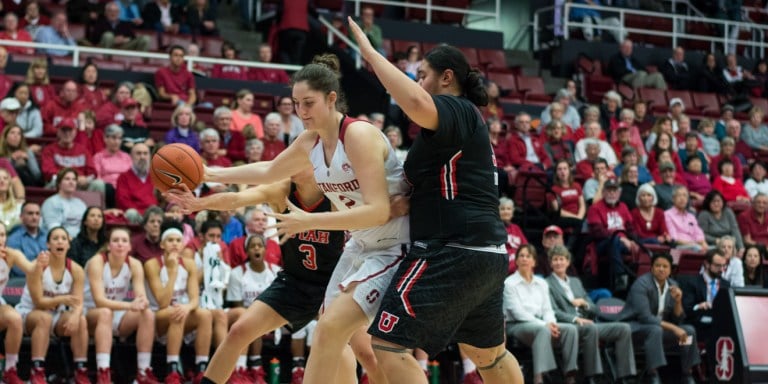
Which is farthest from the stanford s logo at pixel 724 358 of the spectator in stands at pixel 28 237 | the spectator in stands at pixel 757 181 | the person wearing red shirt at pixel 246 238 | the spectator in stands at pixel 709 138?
the spectator in stands at pixel 709 138

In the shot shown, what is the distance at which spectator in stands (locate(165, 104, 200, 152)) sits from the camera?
37.8ft

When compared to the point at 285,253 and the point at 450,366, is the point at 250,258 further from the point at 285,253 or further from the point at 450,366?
the point at 285,253

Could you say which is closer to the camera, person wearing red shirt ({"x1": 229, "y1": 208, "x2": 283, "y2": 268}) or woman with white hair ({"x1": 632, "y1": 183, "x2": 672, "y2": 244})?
person wearing red shirt ({"x1": 229, "y1": 208, "x2": 283, "y2": 268})

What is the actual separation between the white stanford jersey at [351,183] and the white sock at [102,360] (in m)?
3.83

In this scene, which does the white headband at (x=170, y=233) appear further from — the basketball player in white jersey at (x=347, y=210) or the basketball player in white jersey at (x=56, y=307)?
the basketball player in white jersey at (x=347, y=210)

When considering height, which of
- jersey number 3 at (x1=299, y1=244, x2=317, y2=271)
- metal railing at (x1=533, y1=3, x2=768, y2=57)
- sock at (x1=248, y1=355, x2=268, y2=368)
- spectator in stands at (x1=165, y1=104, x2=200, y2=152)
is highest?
metal railing at (x1=533, y1=3, x2=768, y2=57)

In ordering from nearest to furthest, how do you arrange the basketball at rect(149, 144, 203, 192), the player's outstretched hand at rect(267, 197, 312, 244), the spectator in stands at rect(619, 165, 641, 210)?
the player's outstretched hand at rect(267, 197, 312, 244), the basketball at rect(149, 144, 203, 192), the spectator in stands at rect(619, 165, 641, 210)

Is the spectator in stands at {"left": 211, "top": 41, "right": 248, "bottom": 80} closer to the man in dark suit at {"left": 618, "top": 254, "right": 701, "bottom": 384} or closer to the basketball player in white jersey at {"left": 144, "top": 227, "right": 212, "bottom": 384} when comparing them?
the basketball player in white jersey at {"left": 144, "top": 227, "right": 212, "bottom": 384}

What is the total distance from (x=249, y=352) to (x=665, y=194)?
6.06 m

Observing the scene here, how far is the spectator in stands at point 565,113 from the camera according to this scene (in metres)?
14.7

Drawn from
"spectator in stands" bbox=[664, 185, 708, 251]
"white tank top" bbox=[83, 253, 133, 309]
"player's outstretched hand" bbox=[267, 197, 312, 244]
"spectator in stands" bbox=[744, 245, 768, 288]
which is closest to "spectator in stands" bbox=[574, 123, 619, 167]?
"spectator in stands" bbox=[664, 185, 708, 251]

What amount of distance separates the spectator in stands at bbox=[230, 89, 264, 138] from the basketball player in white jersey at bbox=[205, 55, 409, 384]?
7236mm

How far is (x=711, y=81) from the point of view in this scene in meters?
18.4

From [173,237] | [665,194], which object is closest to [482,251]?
[173,237]
